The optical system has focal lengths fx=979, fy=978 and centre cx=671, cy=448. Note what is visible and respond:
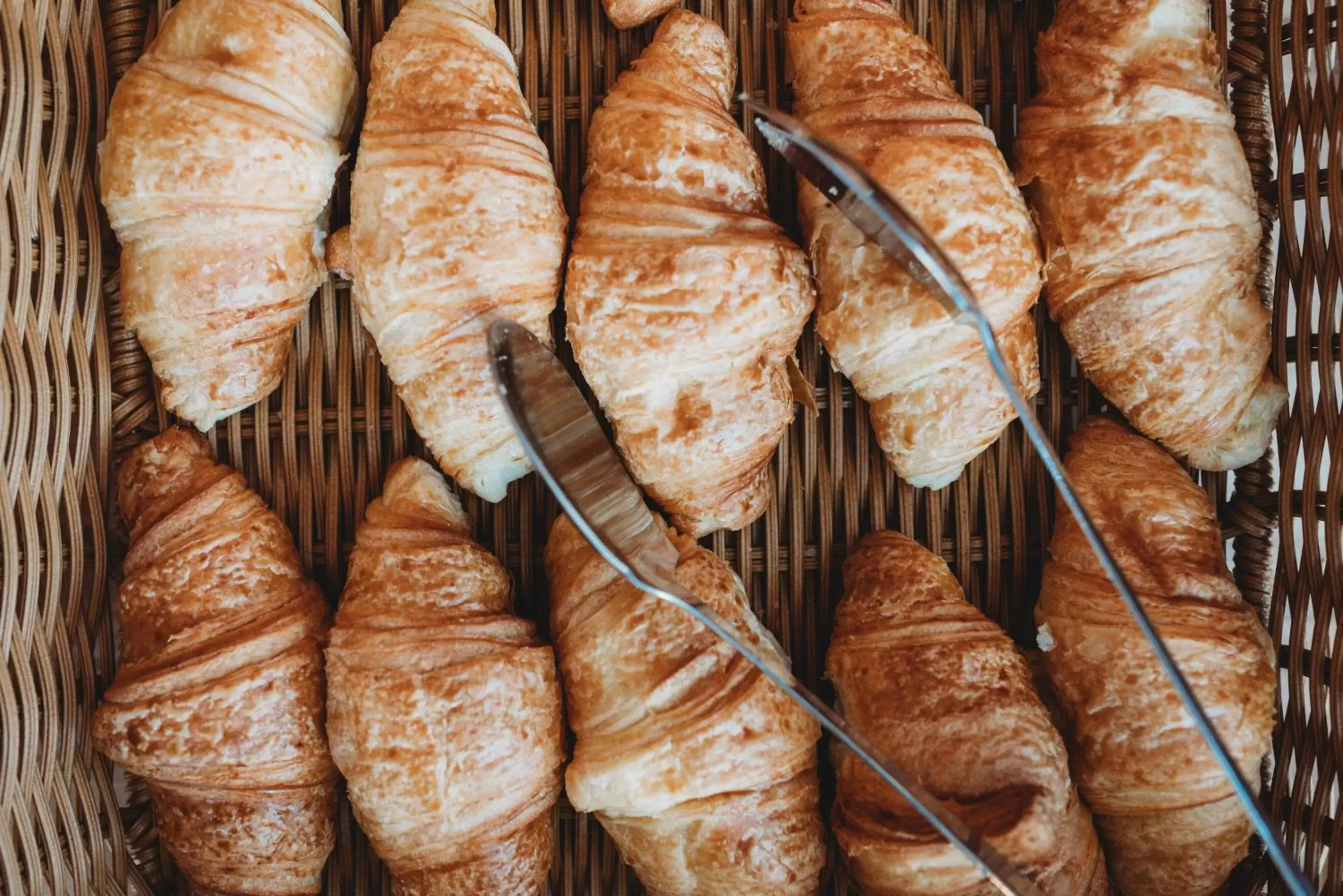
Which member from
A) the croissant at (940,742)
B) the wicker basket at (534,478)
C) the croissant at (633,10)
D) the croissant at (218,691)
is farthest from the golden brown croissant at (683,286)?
the croissant at (218,691)

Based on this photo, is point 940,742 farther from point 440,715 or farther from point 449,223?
point 449,223

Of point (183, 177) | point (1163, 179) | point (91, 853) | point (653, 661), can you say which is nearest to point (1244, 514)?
point (1163, 179)

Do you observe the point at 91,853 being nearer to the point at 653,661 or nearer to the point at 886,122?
the point at 653,661

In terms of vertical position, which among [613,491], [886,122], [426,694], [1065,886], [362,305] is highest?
[886,122]

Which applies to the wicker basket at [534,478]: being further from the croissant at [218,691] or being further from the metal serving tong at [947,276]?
the metal serving tong at [947,276]

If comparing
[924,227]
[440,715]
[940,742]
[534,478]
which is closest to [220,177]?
[534,478]

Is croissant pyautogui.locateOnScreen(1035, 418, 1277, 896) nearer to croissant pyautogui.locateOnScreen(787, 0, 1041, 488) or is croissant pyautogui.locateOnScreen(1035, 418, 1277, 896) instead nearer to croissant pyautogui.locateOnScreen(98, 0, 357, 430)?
croissant pyautogui.locateOnScreen(787, 0, 1041, 488)
